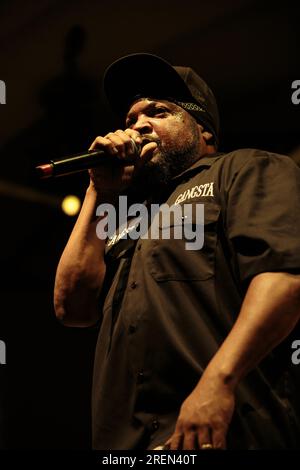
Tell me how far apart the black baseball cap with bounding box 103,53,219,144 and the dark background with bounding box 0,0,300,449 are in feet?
2.66

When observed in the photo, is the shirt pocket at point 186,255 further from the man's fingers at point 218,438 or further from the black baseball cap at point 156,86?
the black baseball cap at point 156,86

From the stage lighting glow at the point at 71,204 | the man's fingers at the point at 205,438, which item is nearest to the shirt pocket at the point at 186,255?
Result: the man's fingers at the point at 205,438

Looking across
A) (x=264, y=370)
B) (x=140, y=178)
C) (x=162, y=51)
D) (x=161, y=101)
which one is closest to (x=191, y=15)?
(x=162, y=51)

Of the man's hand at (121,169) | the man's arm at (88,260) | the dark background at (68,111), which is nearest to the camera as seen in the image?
the man's hand at (121,169)

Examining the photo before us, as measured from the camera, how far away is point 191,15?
2566 mm

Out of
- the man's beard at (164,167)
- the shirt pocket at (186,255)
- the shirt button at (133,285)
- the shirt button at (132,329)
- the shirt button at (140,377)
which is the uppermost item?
the man's beard at (164,167)

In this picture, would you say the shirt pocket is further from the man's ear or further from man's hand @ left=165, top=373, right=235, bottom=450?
the man's ear

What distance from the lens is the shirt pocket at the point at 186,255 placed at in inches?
50.2

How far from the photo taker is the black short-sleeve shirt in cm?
116

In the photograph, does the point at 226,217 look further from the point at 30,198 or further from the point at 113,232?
the point at 30,198

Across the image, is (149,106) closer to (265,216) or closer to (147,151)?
(147,151)

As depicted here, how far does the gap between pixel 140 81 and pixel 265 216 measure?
2.53 ft

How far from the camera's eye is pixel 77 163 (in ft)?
4.57
